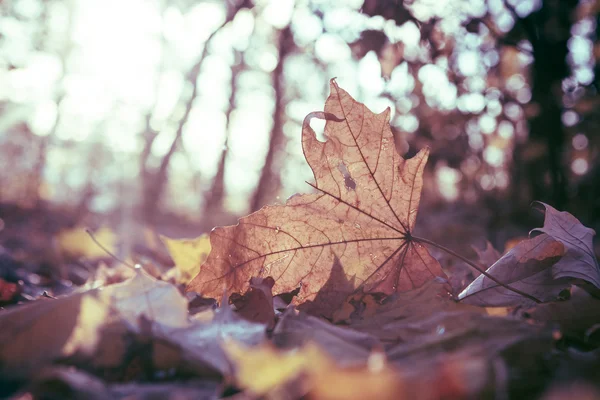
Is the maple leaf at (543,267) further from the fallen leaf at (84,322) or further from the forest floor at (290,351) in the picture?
the fallen leaf at (84,322)

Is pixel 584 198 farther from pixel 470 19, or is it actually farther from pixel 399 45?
pixel 399 45

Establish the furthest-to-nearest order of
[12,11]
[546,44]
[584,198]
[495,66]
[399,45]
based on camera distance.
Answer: [12,11]
[584,198]
[495,66]
[546,44]
[399,45]

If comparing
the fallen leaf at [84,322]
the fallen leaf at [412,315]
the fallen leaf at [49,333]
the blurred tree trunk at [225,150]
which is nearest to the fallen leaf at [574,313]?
the fallen leaf at [412,315]

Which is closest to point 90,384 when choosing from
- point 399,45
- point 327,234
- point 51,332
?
point 51,332

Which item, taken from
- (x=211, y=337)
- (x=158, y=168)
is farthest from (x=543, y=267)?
(x=158, y=168)

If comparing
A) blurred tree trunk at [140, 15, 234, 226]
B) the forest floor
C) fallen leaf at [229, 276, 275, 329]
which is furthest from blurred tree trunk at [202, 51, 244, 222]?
the forest floor

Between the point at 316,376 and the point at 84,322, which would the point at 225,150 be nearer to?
the point at 84,322

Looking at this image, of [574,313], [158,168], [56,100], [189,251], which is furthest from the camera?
[158,168]
